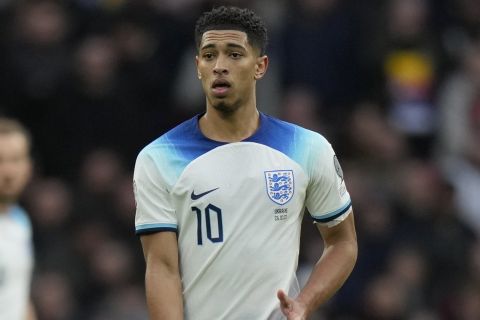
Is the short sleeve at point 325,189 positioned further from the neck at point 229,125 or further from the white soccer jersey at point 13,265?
the white soccer jersey at point 13,265

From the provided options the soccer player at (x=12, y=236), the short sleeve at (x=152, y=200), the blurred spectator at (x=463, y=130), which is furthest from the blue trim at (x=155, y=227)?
the blurred spectator at (x=463, y=130)

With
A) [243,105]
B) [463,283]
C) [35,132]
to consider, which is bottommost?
[463,283]

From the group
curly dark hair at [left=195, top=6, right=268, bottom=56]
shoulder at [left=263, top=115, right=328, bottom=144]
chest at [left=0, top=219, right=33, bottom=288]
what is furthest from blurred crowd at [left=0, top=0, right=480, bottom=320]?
curly dark hair at [left=195, top=6, right=268, bottom=56]

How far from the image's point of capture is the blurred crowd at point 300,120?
11078 mm

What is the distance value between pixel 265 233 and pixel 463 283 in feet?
17.5

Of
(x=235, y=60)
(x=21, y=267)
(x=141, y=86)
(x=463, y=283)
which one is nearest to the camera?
(x=235, y=60)

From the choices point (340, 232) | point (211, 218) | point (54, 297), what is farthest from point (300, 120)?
point (211, 218)

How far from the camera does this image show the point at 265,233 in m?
6.07

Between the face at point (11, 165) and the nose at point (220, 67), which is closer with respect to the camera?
the nose at point (220, 67)

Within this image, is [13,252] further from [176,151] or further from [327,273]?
[327,273]

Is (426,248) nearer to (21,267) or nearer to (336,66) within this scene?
(336,66)

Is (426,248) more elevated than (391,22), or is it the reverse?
(391,22)

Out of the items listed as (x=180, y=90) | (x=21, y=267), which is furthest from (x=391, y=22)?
(x=21, y=267)

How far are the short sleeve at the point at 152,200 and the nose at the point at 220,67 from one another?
485 millimetres
